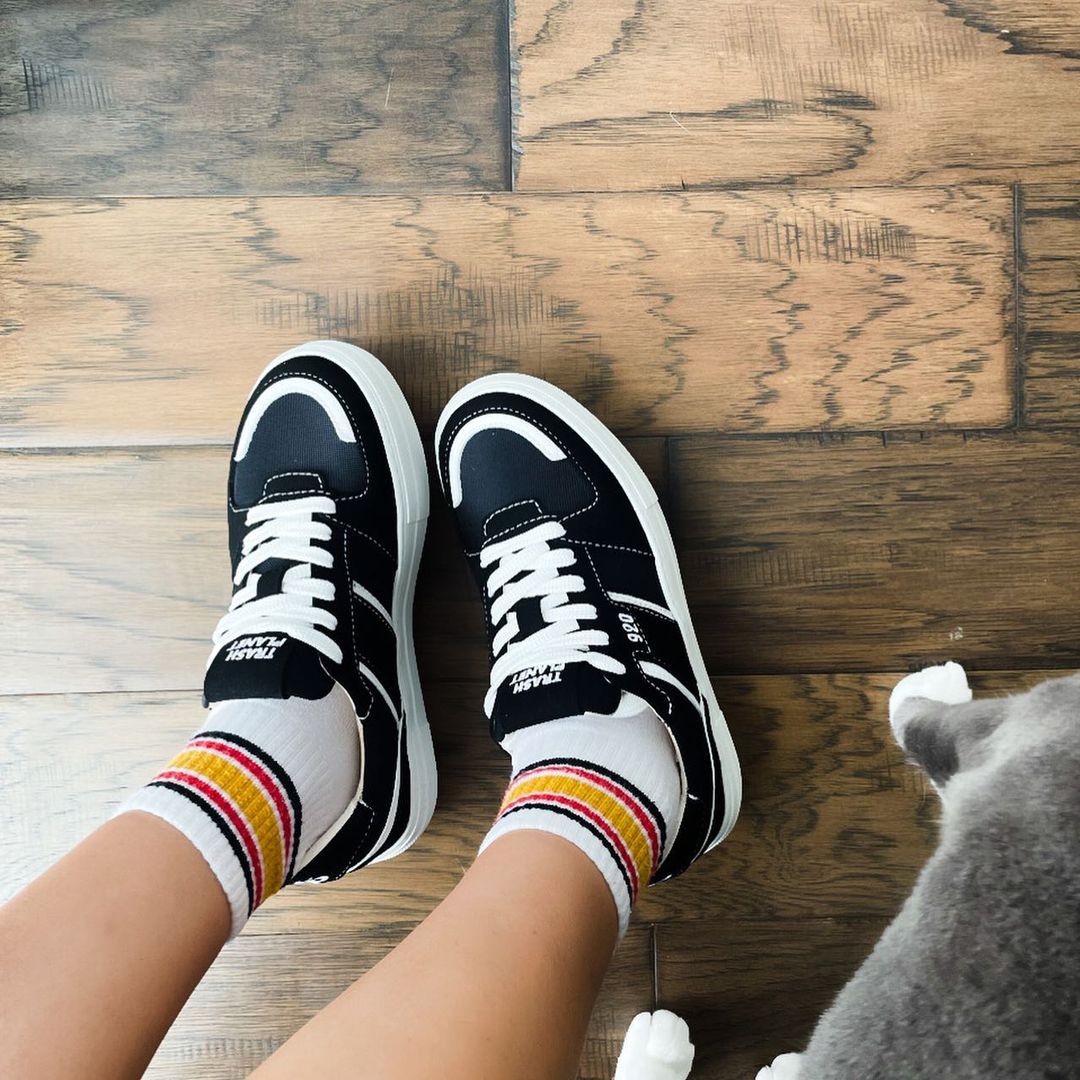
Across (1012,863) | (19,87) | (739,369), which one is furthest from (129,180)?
(1012,863)

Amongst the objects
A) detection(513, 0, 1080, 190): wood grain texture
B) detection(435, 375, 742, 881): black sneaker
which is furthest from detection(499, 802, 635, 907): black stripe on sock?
detection(513, 0, 1080, 190): wood grain texture

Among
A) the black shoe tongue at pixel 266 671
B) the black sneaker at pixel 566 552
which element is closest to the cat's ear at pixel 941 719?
the black sneaker at pixel 566 552

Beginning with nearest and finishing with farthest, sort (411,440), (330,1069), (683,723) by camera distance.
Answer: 1. (330,1069)
2. (683,723)
3. (411,440)

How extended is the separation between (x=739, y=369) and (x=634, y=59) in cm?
32

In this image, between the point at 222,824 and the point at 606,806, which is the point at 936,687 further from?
the point at 222,824

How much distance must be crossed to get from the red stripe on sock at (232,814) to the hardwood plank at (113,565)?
9.8 inches

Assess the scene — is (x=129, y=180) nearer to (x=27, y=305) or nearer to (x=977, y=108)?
(x=27, y=305)

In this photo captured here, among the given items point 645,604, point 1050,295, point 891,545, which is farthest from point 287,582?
point 1050,295

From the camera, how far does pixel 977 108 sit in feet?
2.91

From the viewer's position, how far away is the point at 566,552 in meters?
0.90

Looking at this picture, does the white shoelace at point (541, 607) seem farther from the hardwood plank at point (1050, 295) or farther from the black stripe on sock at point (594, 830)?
the hardwood plank at point (1050, 295)

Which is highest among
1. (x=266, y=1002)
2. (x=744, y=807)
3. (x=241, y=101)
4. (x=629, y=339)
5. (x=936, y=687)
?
(x=241, y=101)

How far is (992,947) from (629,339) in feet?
1.96

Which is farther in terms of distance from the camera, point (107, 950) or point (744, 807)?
point (744, 807)
